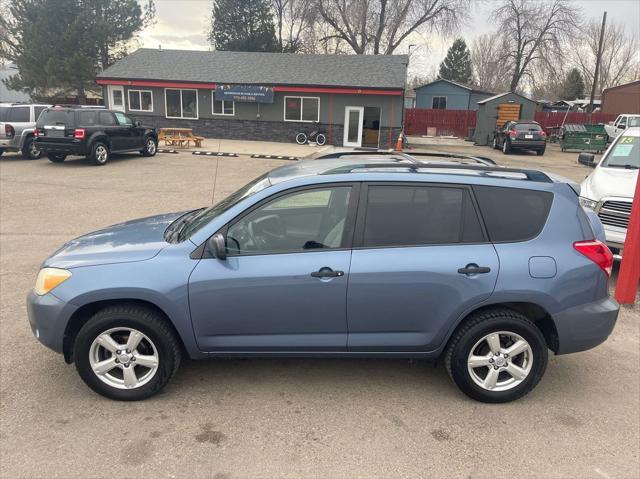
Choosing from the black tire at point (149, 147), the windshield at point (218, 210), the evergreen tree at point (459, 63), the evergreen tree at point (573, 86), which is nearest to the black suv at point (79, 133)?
the black tire at point (149, 147)

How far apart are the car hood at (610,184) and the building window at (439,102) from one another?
36998mm

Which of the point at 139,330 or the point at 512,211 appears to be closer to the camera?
the point at 139,330

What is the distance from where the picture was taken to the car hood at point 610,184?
6.25 meters

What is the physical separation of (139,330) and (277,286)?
3.11ft

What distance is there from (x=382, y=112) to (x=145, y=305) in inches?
942

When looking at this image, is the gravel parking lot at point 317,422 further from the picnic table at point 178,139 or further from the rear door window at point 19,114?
the picnic table at point 178,139

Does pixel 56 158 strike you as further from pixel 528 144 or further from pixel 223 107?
pixel 528 144

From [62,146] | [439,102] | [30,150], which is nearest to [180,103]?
[30,150]

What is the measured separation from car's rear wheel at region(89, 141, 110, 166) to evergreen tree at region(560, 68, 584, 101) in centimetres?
5859

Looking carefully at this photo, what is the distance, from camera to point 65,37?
1253 inches

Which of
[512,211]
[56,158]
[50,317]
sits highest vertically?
[512,211]

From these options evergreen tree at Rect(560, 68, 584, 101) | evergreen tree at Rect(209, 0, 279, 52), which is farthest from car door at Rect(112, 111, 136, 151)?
evergreen tree at Rect(560, 68, 584, 101)

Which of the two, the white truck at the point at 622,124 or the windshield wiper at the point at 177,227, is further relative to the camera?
the white truck at the point at 622,124

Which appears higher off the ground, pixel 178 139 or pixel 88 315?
pixel 178 139
